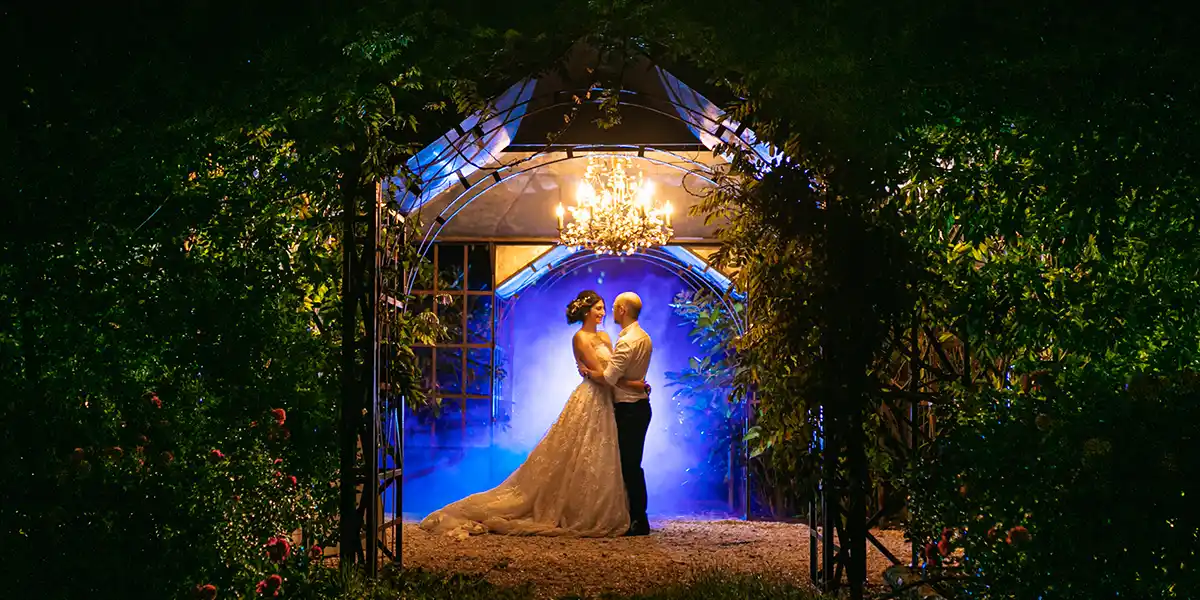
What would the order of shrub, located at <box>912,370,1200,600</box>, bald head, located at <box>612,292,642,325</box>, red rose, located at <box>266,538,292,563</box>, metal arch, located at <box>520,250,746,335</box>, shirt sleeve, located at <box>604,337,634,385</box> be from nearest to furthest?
shrub, located at <box>912,370,1200,600</box>
red rose, located at <box>266,538,292,563</box>
shirt sleeve, located at <box>604,337,634,385</box>
bald head, located at <box>612,292,642,325</box>
metal arch, located at <box>520,250,746,335</box>

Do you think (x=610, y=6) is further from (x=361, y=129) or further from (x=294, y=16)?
(x=294, y=16)

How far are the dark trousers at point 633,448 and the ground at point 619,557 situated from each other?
0.29m

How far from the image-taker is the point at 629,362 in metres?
8.80

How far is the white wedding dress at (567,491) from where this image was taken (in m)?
8.48

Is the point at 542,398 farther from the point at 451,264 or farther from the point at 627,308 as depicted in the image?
the point at 627,308

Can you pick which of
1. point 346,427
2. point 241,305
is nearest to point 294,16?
point 241,305

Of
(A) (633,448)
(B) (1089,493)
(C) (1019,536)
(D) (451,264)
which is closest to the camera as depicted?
(B) (1089,493)

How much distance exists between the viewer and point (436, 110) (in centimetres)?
590

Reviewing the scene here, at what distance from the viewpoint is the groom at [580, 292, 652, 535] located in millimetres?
8695

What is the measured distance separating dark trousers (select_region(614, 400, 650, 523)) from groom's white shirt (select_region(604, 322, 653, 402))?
0.07m

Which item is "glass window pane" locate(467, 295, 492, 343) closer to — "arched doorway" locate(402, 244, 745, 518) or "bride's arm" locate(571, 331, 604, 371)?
"arched doorway" locate(402, 244, 745, 518)

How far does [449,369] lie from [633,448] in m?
5.79

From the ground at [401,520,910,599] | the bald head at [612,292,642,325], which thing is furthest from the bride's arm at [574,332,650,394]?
the ground at [401,520,910,599]

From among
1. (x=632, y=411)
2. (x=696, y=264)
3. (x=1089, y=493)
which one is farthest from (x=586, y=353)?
(x=1089, y=493)
